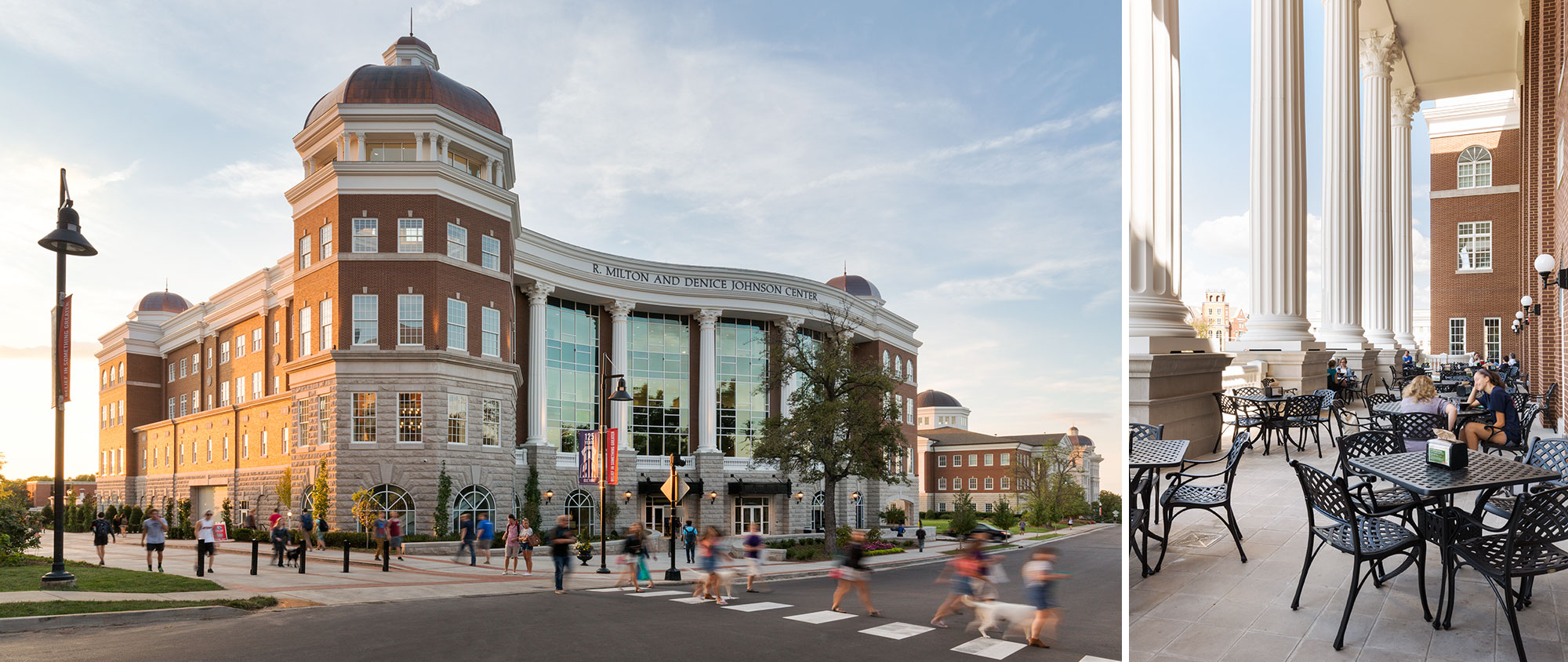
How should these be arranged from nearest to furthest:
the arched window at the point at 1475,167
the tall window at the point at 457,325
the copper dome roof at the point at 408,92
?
the copper dome roof at the point at 408,92, the tall window at the point at 457,325, the arched window at the point at 1475,167

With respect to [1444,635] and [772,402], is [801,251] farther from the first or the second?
[772,402]

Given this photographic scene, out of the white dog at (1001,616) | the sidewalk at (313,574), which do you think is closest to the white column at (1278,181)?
the sidewalk at (313,574)

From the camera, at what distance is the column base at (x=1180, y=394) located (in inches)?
417

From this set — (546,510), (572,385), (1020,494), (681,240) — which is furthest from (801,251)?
(572,385)

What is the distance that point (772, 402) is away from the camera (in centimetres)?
3988

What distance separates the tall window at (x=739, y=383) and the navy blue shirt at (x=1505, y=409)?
1235 inches

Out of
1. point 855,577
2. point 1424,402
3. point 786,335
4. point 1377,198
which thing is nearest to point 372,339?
point 855,577

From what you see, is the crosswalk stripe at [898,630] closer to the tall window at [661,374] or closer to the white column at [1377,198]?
the white column at [1377,198]

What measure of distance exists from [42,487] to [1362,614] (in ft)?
26.5

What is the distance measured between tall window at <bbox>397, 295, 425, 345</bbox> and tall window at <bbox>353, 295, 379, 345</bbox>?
0.57 meters

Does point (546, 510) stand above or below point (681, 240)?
below

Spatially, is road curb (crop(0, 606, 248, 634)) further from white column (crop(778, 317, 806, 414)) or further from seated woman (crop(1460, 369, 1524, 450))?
white column (crop(778, 317, 806, 414))

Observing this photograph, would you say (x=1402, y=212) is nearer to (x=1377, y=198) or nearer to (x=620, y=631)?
(x=1377, y=198)

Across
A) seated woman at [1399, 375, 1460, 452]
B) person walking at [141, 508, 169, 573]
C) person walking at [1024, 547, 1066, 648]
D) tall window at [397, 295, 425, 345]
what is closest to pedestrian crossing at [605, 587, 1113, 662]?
person walking at [1024, 547, 1066, 648]
